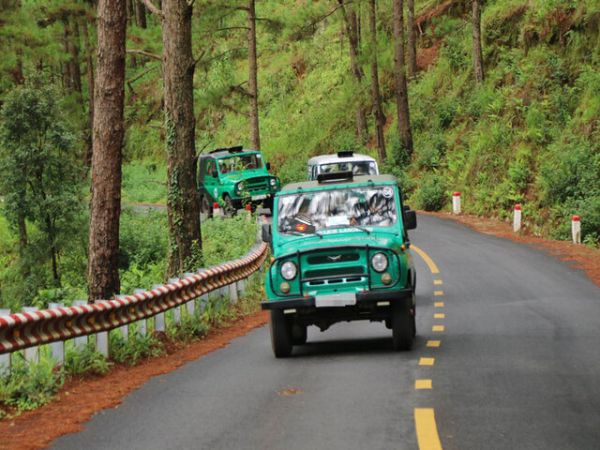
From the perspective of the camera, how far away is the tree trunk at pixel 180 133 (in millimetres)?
19141

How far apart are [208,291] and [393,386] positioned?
7.24 meters

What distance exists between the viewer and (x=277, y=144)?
5575 cm

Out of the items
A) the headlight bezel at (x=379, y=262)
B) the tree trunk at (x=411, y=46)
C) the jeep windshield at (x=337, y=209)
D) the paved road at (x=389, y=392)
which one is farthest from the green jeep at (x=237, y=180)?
the headlight bezel at (x=379, y=262)

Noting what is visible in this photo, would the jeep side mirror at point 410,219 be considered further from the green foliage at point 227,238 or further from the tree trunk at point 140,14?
the tree trunk at point 140,14

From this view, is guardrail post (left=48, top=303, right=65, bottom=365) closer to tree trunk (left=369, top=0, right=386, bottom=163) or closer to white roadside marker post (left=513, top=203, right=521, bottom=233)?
white roadside marker post (left=513, top=203, right=521, bottom=233)

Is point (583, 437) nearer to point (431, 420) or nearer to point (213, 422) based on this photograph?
point (431, 420)

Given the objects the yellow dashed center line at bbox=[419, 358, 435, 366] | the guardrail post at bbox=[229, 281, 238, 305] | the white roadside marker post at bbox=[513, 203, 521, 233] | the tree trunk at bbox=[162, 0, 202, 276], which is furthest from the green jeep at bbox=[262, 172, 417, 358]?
the white roadside marker post at bbox=[513, 203, 521, 233]


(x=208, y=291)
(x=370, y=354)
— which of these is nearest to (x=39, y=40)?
(x=208, y=291)

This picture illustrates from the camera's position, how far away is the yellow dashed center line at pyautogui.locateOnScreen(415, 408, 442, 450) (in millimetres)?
6963

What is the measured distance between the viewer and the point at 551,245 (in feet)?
A: 84.8

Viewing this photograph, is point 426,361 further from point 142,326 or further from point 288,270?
point 142,326

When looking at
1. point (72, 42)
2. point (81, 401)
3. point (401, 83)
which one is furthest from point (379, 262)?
point (72, 42)

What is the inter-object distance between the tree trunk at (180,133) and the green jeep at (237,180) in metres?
15.3

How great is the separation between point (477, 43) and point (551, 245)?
1519cm
